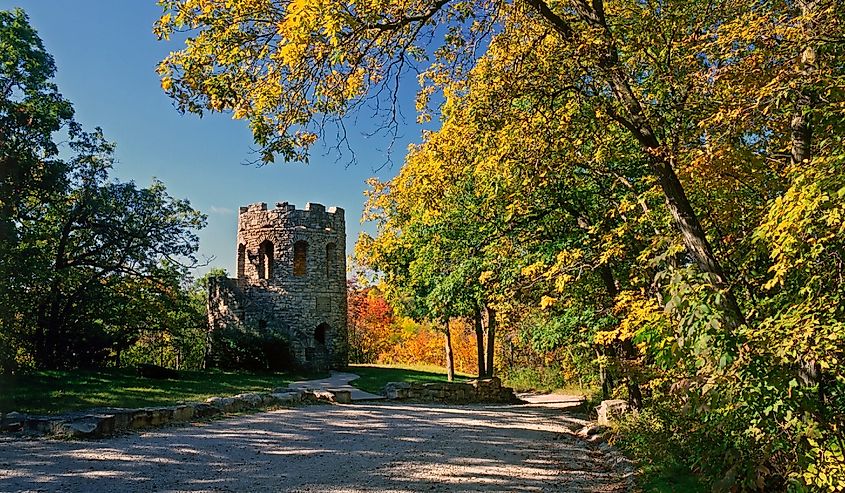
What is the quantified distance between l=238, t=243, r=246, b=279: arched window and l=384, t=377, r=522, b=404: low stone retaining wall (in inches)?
397

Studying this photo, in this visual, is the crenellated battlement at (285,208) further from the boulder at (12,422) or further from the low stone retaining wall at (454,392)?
the boulder at (12,422)

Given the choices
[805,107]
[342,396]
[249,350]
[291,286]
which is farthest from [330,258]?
[805,107]

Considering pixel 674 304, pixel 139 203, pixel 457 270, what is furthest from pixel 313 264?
pixel 674 304

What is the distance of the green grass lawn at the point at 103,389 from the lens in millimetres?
11414

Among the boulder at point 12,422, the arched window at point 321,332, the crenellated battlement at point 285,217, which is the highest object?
the crenellated battlement at point 285,217

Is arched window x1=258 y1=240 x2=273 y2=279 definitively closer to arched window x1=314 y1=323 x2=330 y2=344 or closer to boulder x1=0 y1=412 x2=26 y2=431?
arched window x1=314 y1=323 x2=330 y2=344

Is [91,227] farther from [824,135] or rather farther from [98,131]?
[824,135]

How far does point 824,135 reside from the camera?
568 centimetres

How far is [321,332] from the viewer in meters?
25.5

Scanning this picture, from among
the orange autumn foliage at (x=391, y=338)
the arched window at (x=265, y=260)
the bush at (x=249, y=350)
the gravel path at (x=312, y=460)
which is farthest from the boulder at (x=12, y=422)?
the orange autumn foliage at (x=391, y=338)

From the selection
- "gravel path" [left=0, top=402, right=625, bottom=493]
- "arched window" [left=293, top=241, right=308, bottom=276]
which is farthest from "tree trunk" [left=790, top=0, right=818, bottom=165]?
"arched window" [left=293, top=241, right=308, bottom=276]

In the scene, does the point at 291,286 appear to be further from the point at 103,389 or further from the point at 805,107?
the point at 805,107

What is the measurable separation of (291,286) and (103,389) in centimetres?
1136

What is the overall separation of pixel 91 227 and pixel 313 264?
28.8 ft
